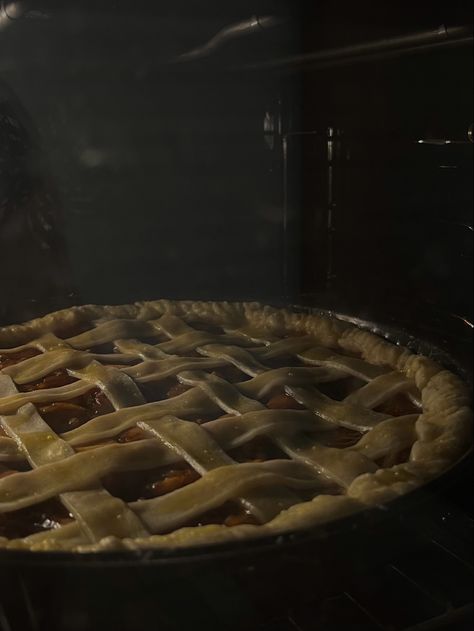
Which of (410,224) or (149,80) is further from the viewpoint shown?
(149,80)

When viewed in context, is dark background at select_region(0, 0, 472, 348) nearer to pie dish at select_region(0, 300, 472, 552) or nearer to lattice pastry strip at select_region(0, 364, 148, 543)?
pie dish at select_region(0, 300, 472, 552)

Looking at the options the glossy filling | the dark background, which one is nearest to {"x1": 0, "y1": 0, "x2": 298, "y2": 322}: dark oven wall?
the dark background

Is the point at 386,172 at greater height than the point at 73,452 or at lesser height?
greater

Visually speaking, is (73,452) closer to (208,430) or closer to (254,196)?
(208,430)

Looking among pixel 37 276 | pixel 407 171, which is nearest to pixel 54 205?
pixel 37 276

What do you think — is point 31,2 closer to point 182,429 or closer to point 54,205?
point 182,429

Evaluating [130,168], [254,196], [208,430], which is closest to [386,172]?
[254,196]
